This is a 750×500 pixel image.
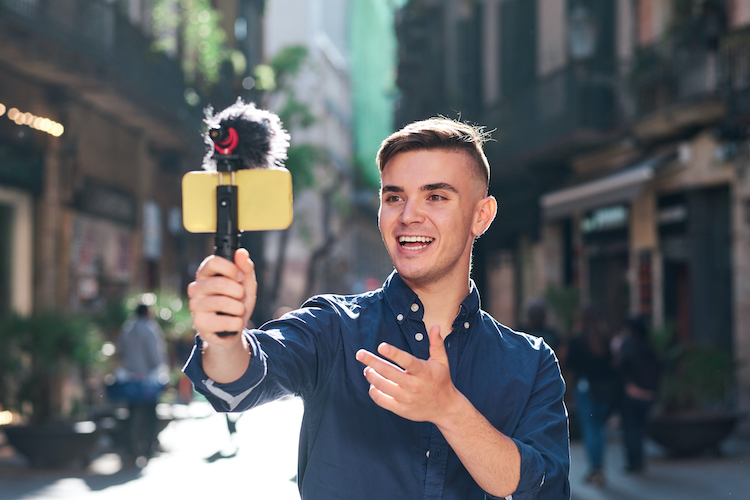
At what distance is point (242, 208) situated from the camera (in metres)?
2.00

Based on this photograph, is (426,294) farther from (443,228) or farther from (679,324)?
(679,324)

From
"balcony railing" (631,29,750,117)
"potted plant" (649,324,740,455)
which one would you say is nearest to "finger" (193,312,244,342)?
"potted plant" (649,324,740,455)

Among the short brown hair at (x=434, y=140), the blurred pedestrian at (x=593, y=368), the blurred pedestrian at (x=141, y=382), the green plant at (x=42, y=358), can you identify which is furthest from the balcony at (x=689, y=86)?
the short brown hair at (x=434, y=140)

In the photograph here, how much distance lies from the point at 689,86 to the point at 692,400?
214 inches

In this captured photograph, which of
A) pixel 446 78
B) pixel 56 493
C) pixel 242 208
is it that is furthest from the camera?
pixel 446 78

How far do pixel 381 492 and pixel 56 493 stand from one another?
6.58 metres

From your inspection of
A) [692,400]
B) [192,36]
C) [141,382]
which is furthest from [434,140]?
[192,36]

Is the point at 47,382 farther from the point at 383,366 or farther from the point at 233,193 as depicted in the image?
the point at 383,366

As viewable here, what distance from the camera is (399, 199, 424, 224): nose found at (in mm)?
2463

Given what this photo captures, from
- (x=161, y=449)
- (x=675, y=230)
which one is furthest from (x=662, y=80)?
(x=161, y=449)

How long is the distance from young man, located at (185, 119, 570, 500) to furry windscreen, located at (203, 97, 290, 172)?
385 millimetres

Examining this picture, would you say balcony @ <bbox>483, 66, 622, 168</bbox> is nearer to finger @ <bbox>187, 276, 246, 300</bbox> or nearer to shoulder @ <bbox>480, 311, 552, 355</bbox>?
shoulder @ <bbox>480, 311, 552, 355</bbox>

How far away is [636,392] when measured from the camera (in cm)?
894

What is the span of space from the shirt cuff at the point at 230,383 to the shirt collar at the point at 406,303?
1.66ft
